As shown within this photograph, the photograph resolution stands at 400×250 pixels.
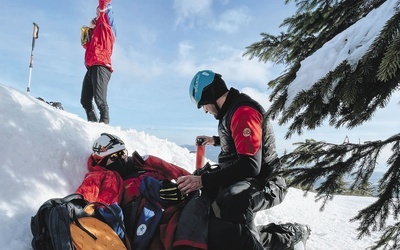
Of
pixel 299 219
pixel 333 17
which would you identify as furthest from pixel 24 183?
pixel 299 219

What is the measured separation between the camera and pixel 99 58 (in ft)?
21.2

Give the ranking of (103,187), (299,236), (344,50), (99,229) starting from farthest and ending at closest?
(299,236)
(103,187)
(99,229)
(344,50)

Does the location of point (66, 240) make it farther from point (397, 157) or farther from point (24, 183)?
point (397, 157)

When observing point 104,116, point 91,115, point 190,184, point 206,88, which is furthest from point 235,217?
point 91,115

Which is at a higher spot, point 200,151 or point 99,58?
point 99,58

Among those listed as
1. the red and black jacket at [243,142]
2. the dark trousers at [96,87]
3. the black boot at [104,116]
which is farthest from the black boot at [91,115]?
the red and black jacket at [243,142]

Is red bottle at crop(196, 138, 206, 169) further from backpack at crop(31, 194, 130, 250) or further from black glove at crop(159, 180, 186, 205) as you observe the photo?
backpack at crop(31, 194, 130, 250)

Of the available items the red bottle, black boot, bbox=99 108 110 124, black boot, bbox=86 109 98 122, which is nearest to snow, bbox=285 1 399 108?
Answer: the red bottle

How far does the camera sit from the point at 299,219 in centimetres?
671

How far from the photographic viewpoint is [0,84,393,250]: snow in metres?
3.39

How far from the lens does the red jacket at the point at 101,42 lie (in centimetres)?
646

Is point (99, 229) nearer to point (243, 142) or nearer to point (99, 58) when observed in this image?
point (243, 142)

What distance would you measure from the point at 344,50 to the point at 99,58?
18.9 feet

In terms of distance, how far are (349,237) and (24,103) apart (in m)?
6.39
